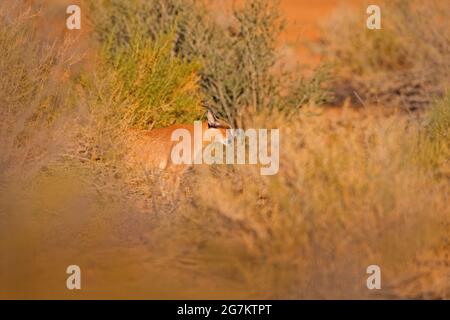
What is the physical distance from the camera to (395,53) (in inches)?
613

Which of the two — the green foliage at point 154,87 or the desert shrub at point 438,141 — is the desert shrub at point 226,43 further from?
the desert shrub at point 438,141

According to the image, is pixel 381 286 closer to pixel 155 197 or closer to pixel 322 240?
pixel 322 240

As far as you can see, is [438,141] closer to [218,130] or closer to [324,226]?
[218,130]

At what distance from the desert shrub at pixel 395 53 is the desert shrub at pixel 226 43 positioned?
1508mm

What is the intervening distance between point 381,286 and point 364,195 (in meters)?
0.66

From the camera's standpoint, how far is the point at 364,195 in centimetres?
591

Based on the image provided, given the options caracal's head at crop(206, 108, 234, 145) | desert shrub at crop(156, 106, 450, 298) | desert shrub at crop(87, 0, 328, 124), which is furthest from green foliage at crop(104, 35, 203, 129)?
desert shrub at crop(156, 106, 450, 298)

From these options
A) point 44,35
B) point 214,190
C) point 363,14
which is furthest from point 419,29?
point 214,190

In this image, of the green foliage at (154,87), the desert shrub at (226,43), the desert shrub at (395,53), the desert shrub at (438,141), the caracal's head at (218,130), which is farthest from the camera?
the desert shrub at (395,53)

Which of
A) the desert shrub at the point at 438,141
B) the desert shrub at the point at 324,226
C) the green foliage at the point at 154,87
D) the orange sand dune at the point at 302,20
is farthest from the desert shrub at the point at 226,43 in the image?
the desert shrub at the point at 324,226

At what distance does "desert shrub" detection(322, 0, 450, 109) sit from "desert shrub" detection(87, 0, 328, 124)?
151 centimetres

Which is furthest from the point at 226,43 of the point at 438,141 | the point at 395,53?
the point at 438,141

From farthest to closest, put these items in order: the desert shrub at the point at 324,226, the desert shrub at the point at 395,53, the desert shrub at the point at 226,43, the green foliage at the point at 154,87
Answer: the desert shrub at the point at 395,53 < the desert shrub at the point at 226,43 < the green foliage at the point at 154,87 < the desert shrub at the point at 324,226

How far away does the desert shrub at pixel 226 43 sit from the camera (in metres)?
12.3
